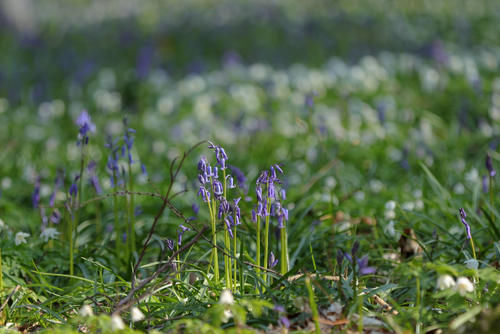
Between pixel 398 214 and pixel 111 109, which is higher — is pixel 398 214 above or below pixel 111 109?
below

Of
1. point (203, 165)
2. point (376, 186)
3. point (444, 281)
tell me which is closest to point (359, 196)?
point (376, 186)

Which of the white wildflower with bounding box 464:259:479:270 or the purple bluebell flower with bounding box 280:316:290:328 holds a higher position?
the white wildflower with bounding box 464:259:479:270

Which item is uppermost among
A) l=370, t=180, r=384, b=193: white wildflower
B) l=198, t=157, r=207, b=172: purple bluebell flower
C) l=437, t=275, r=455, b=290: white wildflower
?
l=198, t=157, r=207, b=172: purple bluebell flower

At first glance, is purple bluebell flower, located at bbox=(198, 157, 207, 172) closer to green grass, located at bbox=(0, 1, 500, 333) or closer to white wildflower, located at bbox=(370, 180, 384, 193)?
green grass, located at bbox=(0, 1, 500, 333)

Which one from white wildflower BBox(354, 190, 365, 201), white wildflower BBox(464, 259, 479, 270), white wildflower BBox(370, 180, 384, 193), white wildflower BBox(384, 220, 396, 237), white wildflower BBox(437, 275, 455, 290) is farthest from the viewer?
white wildflower BBox(370, 180, 384, 193)

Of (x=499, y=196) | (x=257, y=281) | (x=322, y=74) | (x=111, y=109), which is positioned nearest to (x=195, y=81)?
(x=111, y=109)

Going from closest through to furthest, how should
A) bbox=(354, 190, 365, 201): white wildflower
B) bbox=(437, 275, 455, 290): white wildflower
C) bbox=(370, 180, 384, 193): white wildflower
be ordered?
bbox=(437, 275, 455, 290): white wildflower, bbox=(354, 190, 365, 201): white wildflower, bbox=(370, 180, 384, 193): white wildflower

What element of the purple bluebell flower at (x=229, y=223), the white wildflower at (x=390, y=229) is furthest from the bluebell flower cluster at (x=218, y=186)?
the white wildflower at (x=390, y=229)

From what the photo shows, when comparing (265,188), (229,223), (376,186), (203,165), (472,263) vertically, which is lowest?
(376,186)

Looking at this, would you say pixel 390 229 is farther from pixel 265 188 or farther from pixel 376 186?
pixel 376 186

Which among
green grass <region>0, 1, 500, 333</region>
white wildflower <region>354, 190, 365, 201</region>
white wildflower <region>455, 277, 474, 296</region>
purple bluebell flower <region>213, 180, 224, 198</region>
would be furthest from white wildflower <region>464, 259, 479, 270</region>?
white wildflower <region>354, 190, 365, 201</region>

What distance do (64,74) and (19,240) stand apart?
7603mm

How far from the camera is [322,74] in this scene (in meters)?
9.07

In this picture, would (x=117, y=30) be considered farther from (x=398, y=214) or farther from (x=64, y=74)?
(x=398, y=214)
